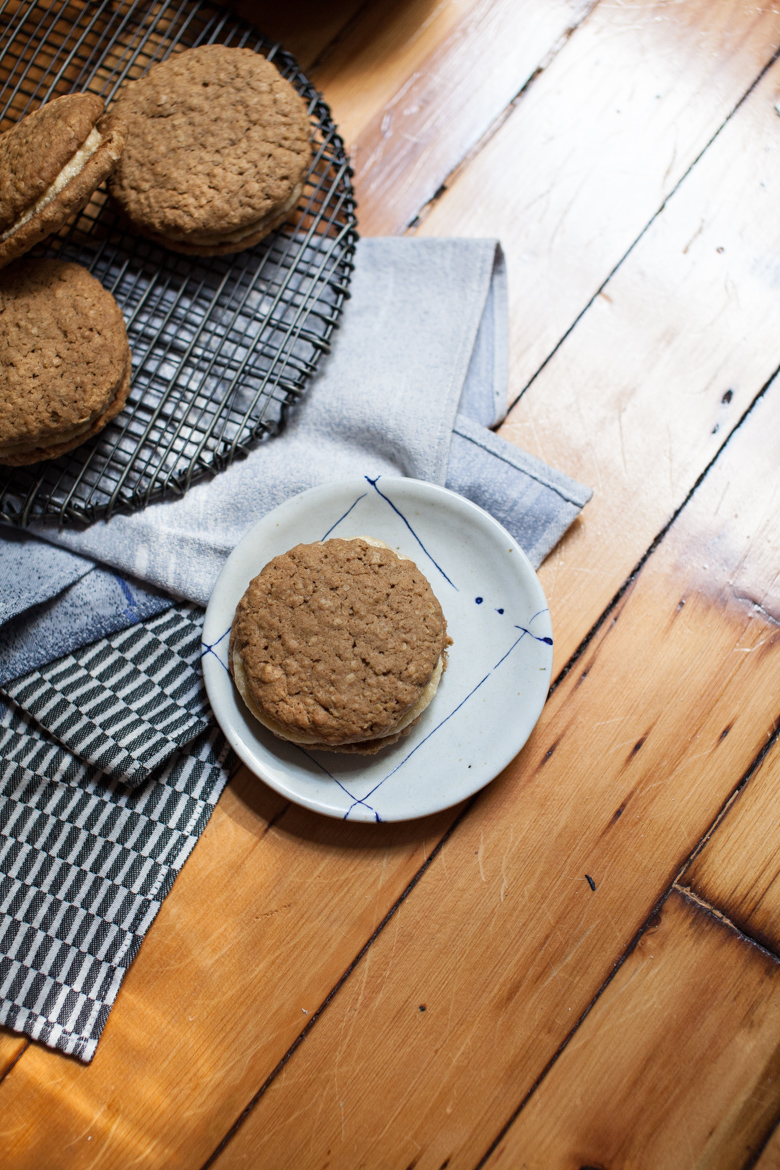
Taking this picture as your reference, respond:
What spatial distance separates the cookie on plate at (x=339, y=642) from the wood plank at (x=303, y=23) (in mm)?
928

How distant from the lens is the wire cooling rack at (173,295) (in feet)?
3.77

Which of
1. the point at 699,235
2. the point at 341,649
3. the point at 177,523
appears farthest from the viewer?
the point at 699,235

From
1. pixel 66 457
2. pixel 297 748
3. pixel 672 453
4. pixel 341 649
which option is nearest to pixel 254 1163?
pixel 297 748

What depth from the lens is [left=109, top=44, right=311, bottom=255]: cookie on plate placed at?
111cm

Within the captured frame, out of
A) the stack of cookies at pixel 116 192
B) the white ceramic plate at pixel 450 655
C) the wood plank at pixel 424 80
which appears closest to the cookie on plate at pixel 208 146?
Answer: the stack of cookies at pixel 116 192

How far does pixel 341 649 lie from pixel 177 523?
0.34 meters

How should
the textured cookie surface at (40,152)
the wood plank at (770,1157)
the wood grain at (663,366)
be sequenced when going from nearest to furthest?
the textured cookie surface at (40,152)
the wood plank at (770,1157)
the wood grain at (663,366)

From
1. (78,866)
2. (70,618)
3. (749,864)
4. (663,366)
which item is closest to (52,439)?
(70,618)

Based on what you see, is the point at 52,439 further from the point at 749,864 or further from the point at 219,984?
the point at 749,864

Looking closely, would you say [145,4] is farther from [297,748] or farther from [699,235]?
[297,748]

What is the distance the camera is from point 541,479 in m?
1.20

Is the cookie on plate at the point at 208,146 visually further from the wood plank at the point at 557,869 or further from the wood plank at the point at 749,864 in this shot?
the wood plank at the point at 749,864

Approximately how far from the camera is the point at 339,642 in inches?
41.9

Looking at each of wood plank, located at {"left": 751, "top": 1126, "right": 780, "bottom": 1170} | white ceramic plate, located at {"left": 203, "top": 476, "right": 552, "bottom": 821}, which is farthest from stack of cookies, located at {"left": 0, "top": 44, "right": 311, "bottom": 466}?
wood plank, located at {"left": 751, "top": 1126, "right": 780, "bottom": 1170}
